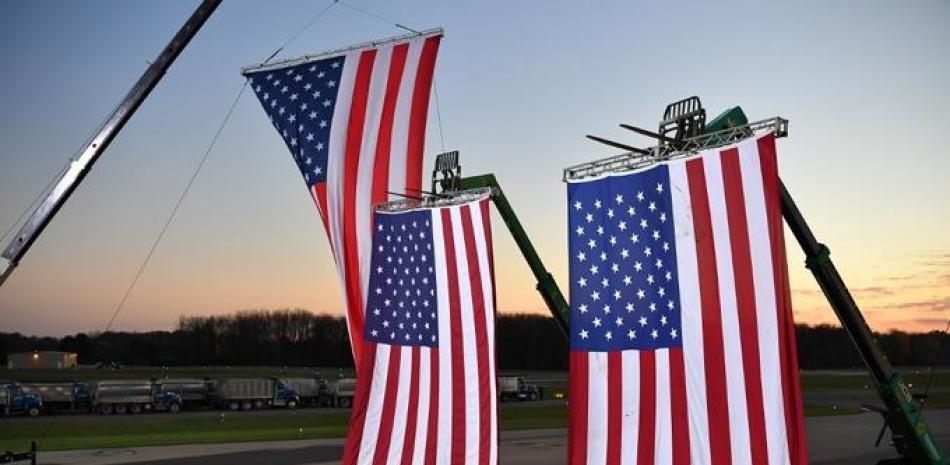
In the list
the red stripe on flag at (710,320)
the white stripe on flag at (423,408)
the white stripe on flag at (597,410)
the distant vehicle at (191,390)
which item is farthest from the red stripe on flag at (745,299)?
the distant vehicle at (191,390)

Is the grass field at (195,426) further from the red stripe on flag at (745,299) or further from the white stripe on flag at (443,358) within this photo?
the red stripe on flag at (745,299)

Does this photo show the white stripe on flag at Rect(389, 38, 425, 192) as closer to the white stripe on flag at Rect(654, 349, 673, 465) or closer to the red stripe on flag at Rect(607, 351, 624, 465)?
the red stripe on flag at Rect(607, 351, 624, 465)

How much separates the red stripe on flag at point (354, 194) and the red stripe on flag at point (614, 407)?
225 inches

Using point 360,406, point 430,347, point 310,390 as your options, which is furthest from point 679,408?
point 310,390

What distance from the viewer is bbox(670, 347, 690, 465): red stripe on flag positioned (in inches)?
360

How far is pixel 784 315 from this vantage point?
8.84m

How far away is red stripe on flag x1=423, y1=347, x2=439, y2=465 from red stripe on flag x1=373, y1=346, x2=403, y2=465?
57 centimetres

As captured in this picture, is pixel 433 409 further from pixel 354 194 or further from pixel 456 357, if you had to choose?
pixel 354 194

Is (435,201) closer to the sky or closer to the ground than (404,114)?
closer to the ground

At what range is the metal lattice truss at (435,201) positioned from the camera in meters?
13.1

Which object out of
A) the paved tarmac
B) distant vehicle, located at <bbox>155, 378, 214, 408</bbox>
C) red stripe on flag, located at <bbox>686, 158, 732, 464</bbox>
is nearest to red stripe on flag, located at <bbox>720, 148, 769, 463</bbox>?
red stripe on flag, located at <bbox>686, 158, 732, 464</bbox>

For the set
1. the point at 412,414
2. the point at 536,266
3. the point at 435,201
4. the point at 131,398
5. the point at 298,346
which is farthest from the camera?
the point at 298,346

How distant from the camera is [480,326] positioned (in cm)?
1226

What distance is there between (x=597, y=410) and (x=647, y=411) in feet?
1.95
